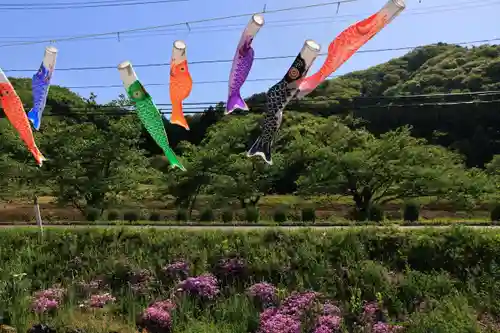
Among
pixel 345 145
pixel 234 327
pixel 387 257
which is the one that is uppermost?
pixel 345 145

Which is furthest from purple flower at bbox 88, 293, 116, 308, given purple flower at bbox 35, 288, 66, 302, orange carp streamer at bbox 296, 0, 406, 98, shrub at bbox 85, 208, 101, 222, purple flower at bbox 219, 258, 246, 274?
shrub at bbox 85, 208, 101, 222

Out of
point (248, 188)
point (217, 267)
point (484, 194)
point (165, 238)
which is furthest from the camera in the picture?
point (248, 188)

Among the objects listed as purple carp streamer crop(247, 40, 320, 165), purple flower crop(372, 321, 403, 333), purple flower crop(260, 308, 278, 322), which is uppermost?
purple carp streamer crop(247, 40, 320, 165)

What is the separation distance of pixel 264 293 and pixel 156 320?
69.2 inches

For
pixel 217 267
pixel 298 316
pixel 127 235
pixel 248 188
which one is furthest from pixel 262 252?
pixel 248 188

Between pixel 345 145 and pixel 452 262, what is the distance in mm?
16071

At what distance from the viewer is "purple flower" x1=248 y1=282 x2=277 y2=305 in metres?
9.34

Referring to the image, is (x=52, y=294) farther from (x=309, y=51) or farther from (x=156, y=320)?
(x=309, y=51)

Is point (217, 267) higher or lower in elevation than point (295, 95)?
lower

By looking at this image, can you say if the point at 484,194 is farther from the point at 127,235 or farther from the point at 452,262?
the point at 127,235

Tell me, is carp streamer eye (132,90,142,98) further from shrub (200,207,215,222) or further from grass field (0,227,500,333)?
shrub (200,207,215,222)

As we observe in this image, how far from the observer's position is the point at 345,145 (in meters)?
25.7

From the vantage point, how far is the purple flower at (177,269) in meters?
10.4

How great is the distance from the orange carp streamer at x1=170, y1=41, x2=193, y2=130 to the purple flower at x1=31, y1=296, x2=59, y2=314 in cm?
359
